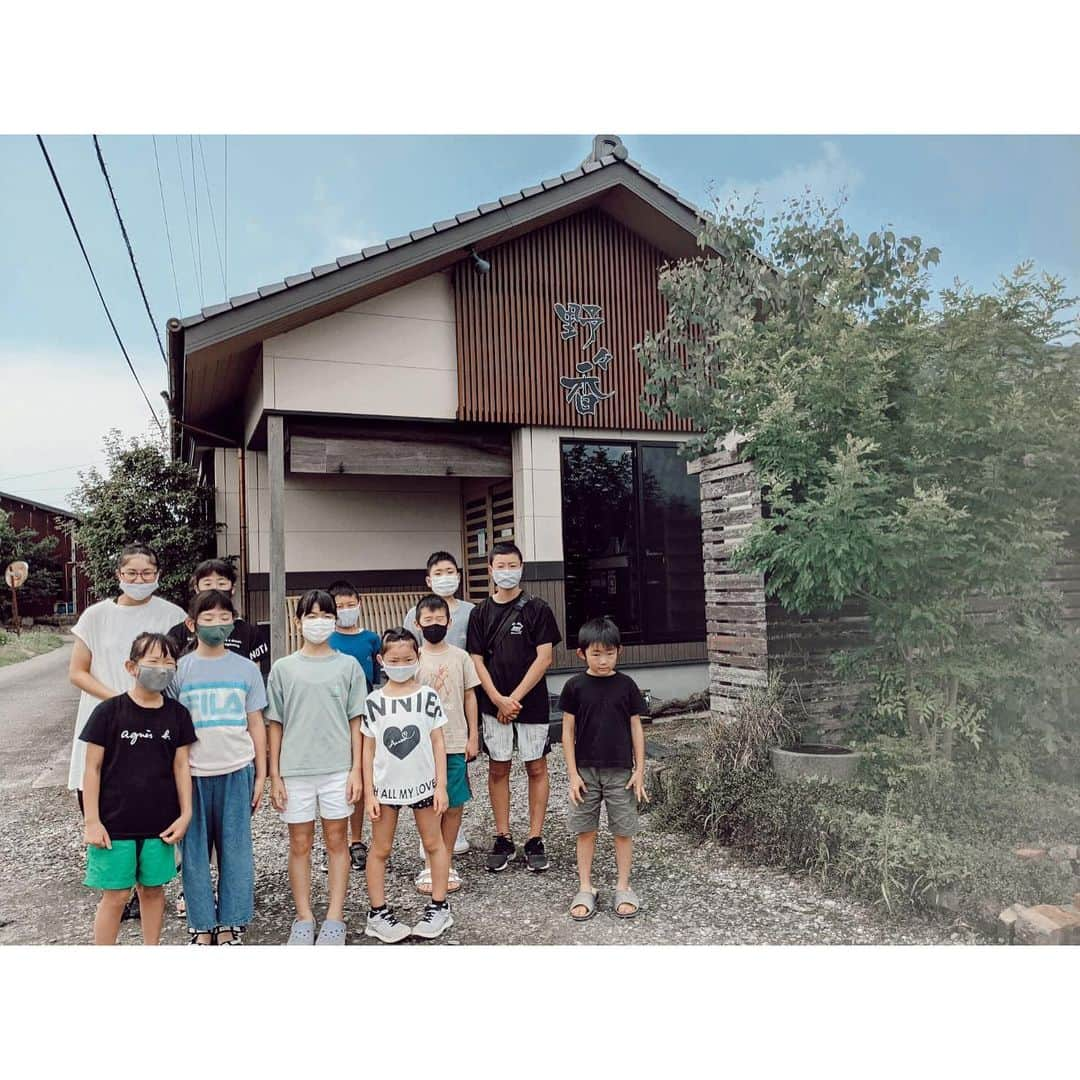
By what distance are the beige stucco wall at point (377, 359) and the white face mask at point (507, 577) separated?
3.16 meters

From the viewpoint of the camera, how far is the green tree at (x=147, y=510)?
7676 millimetres

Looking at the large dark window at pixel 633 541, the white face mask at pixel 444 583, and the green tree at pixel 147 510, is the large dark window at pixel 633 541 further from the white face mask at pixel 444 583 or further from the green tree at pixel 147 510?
the white face mask at pixel 444 583

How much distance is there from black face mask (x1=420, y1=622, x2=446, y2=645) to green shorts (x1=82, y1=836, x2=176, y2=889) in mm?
1237

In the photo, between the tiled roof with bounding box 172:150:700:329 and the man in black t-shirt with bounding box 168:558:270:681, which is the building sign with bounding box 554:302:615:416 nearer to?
the tiled roof with bounding box 172:150:700:329

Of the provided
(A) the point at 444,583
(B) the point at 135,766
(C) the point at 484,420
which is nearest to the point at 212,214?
(C) the point at 484,420

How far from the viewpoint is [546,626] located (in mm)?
3824

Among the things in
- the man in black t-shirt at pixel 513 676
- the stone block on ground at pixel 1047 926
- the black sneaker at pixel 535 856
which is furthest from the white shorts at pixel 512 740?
the stone block on ground at pixel 1047 926

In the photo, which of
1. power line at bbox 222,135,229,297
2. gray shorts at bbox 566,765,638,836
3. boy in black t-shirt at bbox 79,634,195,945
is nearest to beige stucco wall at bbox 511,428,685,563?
power line at bbox 222,135,229,297

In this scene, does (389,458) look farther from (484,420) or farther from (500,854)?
(500,854)

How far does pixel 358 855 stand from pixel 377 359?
3927 mm

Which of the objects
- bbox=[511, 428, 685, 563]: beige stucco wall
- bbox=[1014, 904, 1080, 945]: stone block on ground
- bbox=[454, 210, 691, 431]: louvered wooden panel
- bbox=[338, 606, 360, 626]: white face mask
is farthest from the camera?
bbox=[511, 428, 685, 563]: beige stucco wall

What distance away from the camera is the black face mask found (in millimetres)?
3557

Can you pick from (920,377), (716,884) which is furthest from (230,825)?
(920,377)

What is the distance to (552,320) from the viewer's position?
282 inches
